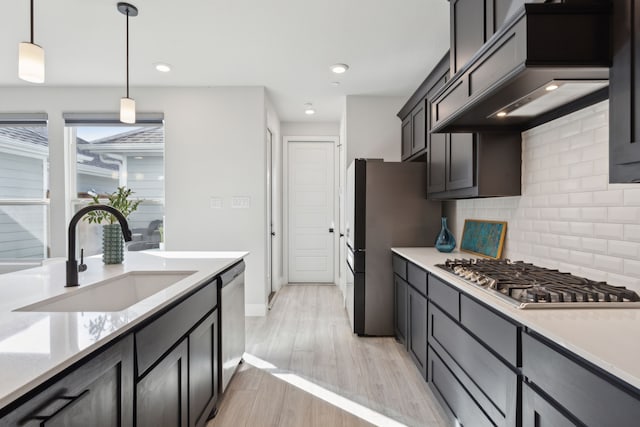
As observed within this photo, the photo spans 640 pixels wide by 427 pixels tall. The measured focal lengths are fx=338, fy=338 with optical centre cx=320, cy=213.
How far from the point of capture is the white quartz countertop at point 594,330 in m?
0.79

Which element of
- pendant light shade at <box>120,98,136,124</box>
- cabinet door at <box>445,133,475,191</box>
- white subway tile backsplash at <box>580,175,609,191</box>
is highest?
pendant light shade at <box>120,98,136,124</box>

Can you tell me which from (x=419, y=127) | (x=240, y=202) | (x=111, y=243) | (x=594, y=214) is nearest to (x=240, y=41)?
(x=240, y=202)

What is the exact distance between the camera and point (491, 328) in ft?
4.50

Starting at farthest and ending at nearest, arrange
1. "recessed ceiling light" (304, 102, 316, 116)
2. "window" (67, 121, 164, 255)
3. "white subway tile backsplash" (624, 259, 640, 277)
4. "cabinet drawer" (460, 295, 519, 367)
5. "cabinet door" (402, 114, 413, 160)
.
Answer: "recessed ceiling light" (304, 102, 316, 116)
"window" (67, 121, 164, 255)
"cabinet door" (402, 114, 413, 160)
"white subway tile backsplash" (624, 259, 640, 277)
"cabinet drawer" (460, 295, 519, 367)

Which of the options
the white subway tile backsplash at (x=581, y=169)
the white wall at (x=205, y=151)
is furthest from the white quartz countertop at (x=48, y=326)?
the white wall at (x=205, y=151)

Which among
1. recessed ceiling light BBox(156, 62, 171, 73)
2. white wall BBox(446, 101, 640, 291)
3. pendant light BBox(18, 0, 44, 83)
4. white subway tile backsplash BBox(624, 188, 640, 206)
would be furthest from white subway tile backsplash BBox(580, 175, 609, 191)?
recessed ceiling light BBox(156, 62, 171, 73)

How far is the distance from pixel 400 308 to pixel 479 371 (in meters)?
1.48

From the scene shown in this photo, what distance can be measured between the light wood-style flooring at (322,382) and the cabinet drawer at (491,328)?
2.60ft

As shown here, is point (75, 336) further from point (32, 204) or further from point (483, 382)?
point (32, 204)

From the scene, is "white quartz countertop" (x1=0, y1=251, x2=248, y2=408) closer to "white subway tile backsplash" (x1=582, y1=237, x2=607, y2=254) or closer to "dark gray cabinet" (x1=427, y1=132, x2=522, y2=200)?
"dark gray cabinet" (x1=427, y1=132, x2=522, y2=200)

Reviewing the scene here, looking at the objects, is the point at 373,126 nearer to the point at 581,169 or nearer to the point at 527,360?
the point at 581,169

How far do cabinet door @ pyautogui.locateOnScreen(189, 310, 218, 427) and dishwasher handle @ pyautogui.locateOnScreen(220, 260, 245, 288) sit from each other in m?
0.20

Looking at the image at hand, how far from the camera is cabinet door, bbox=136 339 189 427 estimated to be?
1.14 meters

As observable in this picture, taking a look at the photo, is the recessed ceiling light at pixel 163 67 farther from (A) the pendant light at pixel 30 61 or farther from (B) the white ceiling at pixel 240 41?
(A) the pendant light at pixel 30 61
